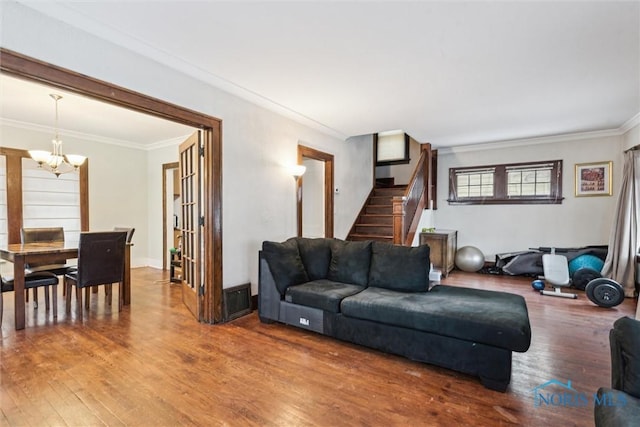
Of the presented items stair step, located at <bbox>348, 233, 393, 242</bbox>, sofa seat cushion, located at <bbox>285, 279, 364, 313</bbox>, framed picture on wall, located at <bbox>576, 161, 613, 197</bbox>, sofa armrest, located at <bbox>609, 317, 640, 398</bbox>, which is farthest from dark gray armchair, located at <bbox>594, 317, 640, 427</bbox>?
framed picture on wall, located at <bbox>576, 161, 613, 197</bbox>

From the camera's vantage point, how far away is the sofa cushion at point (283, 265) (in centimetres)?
329

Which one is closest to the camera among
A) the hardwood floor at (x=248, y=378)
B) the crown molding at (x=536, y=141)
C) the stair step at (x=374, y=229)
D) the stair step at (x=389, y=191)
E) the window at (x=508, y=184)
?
the hardwood floor at (x=248, y=378)

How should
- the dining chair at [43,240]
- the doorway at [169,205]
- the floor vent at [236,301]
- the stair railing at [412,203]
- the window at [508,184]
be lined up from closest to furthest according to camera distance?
the floor vent at [236,301] → the dining chair at [43,240] → the stair railing at [412,203] → the window at [508,184] → the doorway at [169,205]

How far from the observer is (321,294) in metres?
2.99

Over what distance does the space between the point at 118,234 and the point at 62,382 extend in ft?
6.51

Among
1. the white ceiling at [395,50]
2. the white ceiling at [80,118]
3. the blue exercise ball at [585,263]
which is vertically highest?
the white ceiling at [80,118]

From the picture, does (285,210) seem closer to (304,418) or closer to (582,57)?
(304,418)

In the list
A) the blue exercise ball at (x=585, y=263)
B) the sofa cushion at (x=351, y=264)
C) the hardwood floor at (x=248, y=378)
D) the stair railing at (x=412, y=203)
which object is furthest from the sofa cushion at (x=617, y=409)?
the blue exercise ball at (x=585, y=263)

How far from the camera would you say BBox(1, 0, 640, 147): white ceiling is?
7.06 feet

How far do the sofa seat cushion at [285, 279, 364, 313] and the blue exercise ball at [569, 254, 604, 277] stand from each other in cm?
426

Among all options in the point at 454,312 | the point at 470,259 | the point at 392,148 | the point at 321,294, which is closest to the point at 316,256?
the point at 321,294

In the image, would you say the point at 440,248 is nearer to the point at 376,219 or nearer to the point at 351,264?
the point at 376,219

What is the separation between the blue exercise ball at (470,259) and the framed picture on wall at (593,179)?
201cm

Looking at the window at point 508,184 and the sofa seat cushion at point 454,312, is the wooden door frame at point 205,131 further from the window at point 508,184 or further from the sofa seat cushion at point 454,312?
the window at point 508,184
